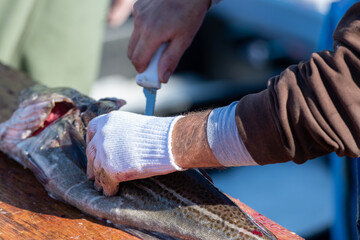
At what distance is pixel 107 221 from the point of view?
6.97ft

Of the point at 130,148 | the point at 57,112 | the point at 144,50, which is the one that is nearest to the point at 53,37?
the point at 57,112

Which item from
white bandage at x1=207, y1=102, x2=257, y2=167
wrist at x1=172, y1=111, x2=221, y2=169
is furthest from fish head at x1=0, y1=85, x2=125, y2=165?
white bandage at x1=207, y1=102, x2=257, y2=167

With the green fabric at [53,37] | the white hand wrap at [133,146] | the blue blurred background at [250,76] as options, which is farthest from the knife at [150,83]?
the blue blurred background at [250,76]

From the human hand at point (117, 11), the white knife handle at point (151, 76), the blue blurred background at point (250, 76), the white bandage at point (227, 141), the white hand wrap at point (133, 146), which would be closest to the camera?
the white bandage at point (227, 141)

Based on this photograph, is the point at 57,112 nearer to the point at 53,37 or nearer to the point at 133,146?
the point at 133,146

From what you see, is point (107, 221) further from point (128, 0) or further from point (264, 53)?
point (264, 53)

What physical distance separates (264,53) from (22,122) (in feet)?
19.8

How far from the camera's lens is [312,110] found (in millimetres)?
1579

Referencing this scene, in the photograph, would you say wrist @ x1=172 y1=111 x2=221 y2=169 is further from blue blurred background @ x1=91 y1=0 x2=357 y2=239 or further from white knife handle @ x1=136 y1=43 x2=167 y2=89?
blue blurred background @ x1=91 y1=0 x2=357 y2=239

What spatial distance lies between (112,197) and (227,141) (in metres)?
0.66

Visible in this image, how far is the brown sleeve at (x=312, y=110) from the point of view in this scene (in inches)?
61.6

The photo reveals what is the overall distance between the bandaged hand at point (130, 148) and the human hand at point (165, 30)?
0.50m

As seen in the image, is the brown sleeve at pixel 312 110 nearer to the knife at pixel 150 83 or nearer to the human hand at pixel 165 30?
the knife at pixel 150 83

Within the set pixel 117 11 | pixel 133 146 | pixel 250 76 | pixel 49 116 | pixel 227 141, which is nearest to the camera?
pixel 227 141
